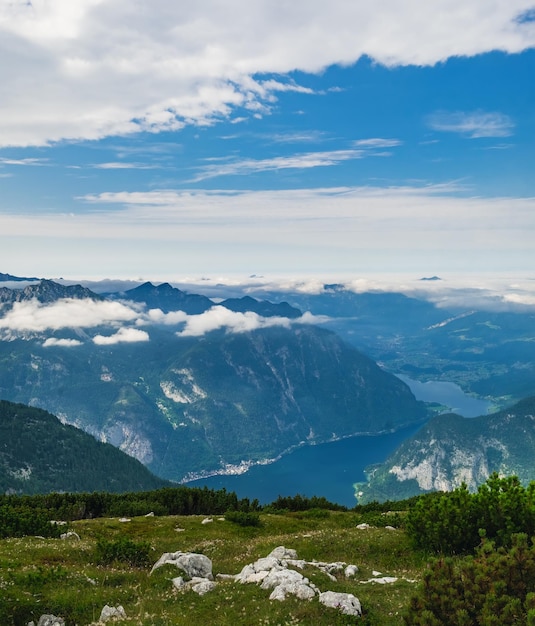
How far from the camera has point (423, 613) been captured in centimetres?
1642

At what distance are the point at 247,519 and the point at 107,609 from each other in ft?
115

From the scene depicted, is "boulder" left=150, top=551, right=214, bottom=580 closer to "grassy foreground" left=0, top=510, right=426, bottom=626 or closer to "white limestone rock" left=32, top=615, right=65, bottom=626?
"grassy foreground" left=0, top=510, right=426, bottom=626

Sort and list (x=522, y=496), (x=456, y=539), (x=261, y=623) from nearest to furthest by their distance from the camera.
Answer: (x=261, y=623) < (x=522, y=496) < (x=456, y=539)

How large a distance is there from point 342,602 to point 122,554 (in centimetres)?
1732

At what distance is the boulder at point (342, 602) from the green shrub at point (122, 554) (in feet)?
51.8

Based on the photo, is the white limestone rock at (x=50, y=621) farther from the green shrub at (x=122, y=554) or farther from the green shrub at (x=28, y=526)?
the green shrub at (x=28, y=526)

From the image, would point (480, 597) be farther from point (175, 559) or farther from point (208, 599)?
point (175, 559)

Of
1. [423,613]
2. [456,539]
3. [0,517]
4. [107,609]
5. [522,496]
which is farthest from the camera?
[0,517]

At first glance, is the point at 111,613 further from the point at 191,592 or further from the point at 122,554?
the point at 122,554

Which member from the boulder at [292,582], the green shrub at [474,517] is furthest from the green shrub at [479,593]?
the green shrub at [474,517]

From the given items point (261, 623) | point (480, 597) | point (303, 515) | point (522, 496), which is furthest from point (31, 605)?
point (303, 515)

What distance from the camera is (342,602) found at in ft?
67.3

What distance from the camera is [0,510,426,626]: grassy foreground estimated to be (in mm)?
20125

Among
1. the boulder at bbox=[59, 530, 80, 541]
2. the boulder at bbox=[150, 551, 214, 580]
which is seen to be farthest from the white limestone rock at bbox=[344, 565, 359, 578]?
the boulder at bbox=[59, 530, 80, 541]
